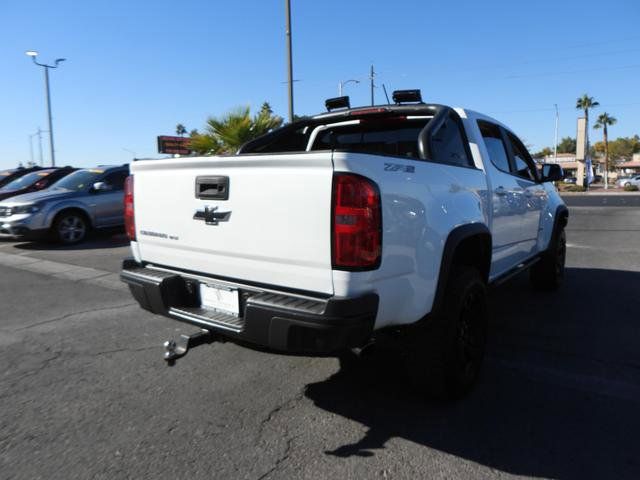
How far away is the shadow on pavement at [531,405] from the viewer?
2496mm

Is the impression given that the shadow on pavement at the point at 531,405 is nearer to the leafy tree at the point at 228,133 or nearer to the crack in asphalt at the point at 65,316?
the crack in asphalt at the point at 65,316

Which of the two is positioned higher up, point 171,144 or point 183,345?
point 171,144

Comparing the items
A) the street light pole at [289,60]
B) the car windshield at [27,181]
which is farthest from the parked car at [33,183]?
the street light pole at [289,60]

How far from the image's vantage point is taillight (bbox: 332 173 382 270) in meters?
2.29

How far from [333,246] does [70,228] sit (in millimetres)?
9304

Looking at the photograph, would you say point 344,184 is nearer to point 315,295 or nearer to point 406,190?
point 406,190

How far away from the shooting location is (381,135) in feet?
13.9

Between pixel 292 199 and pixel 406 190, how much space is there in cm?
58

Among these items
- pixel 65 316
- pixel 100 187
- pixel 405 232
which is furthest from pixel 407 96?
pixel 100 187

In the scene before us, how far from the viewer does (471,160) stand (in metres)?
3.82

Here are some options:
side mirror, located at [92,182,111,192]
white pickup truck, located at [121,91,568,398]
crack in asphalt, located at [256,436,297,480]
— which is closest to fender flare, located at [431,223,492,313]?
white pickup truck, located at [121,91,568,398]

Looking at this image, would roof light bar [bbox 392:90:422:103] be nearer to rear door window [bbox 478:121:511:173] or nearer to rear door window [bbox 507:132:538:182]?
rear door window [bbox 478:121:511:173]

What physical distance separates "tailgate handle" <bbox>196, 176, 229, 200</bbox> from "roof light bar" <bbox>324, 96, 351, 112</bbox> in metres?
2.02

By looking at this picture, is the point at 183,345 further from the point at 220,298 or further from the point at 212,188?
the point at 212,188
